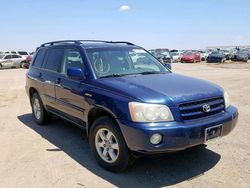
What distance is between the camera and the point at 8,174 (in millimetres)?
4656

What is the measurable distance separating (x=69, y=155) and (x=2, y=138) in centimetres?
185

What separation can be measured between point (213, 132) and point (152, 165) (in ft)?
3.50

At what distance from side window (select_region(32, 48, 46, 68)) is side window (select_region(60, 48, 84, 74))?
134cm

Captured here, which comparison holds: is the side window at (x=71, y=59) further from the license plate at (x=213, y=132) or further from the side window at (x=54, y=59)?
the license plate at (x=213, y=132)

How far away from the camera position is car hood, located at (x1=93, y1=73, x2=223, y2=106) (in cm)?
418

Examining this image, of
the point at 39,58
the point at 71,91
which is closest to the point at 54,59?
the point at 39,58

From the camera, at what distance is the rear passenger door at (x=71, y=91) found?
5.27 m

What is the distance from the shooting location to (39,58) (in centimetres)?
748

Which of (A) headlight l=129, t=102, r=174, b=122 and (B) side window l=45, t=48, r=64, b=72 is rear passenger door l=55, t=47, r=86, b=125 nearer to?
(B) side window l=45, t=48, r=64, b=72

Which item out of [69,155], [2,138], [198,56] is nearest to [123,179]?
[69,155]

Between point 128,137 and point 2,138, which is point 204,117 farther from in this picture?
point 2,138

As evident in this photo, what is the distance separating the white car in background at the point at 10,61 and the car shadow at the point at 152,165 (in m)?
29.3

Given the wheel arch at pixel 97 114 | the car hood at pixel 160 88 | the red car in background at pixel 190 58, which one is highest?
the car hood at pixel 160 88

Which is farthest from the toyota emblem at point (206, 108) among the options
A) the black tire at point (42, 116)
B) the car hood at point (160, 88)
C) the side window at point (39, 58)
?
the side window at point (39, 58)
